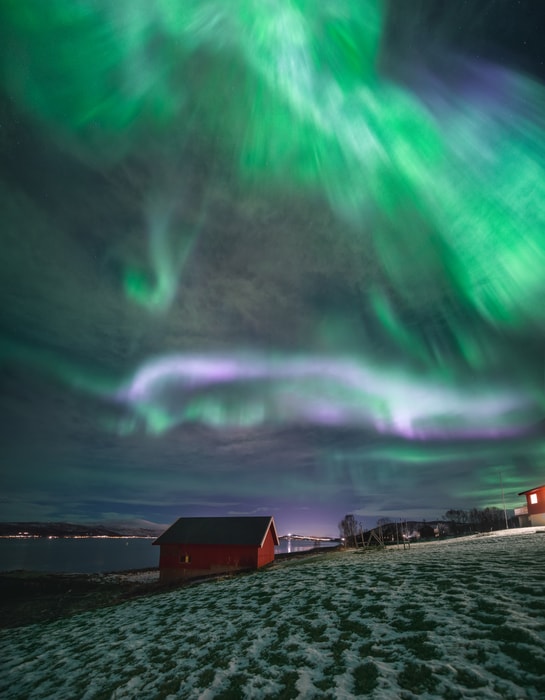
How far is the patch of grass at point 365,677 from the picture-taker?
7516mm

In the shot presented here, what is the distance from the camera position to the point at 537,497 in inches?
2080

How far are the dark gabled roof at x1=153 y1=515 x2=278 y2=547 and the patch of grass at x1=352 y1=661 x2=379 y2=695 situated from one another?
3966cm

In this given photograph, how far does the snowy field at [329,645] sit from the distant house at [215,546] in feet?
97.4

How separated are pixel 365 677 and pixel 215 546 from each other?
43.0 metres

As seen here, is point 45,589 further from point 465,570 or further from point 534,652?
point 534,652

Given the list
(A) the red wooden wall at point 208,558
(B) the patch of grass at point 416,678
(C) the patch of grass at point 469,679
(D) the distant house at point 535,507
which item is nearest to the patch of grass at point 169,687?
(B) the patch of grass at point 416,678

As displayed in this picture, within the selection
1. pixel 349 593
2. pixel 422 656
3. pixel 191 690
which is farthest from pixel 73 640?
pixel 422 656

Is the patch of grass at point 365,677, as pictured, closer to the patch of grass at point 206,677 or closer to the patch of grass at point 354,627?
the patch of grass at point 354,627

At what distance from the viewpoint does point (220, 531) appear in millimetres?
48312

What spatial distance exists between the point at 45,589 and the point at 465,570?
5046 centimetres

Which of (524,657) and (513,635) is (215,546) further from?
(524,657)

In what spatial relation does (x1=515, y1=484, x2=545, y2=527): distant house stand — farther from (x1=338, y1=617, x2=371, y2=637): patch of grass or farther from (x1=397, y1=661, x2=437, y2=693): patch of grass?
(x1=397, y1=661, x2=437, y2=693): patch of grass

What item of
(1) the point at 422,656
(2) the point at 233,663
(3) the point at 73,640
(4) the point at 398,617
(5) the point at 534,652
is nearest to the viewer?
(5) the point at 534,652

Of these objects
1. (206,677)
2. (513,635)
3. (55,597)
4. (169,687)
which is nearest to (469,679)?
(513,635)
